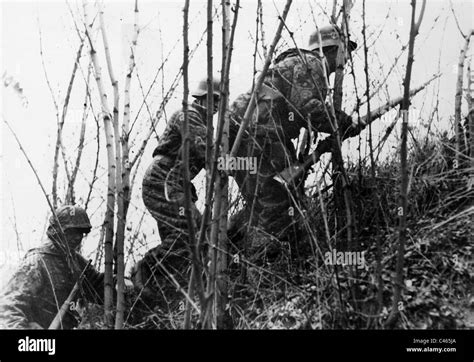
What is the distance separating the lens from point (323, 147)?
720 centimetres

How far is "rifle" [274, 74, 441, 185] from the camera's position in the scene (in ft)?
22.8

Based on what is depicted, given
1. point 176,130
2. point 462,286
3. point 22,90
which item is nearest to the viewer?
point 462,286

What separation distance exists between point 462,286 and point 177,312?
7.57ft

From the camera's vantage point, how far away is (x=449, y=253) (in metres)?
6.31

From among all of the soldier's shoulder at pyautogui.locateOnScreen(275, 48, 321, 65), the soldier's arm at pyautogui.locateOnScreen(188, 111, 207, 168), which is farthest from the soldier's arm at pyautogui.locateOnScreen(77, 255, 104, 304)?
the soldier's shoulder at pyautogui.locateOnScreen(275, 48, 321, 65)

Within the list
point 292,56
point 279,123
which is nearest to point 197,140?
point 279,123

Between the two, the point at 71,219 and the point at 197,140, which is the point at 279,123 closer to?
the point at 197,140

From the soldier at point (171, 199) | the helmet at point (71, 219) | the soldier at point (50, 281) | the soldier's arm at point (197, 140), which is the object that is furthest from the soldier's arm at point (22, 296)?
the soldier's arm at point (197, 140)

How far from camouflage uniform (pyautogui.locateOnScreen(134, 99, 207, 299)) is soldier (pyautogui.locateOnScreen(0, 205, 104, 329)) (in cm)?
53

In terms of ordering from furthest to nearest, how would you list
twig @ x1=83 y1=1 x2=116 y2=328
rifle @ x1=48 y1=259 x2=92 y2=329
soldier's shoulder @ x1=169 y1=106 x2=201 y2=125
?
soldier's shoulder @ x1=169 y1=106 x2=201 y2=125
rifle @ x1=48 y1=259 x2=92 y2=329
twig @ x1=83 y1=1 x2=116 y2=328

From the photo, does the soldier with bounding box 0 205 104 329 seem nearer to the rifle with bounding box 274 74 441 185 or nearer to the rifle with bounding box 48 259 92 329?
the rifle with bounding box 48 259 92 329
